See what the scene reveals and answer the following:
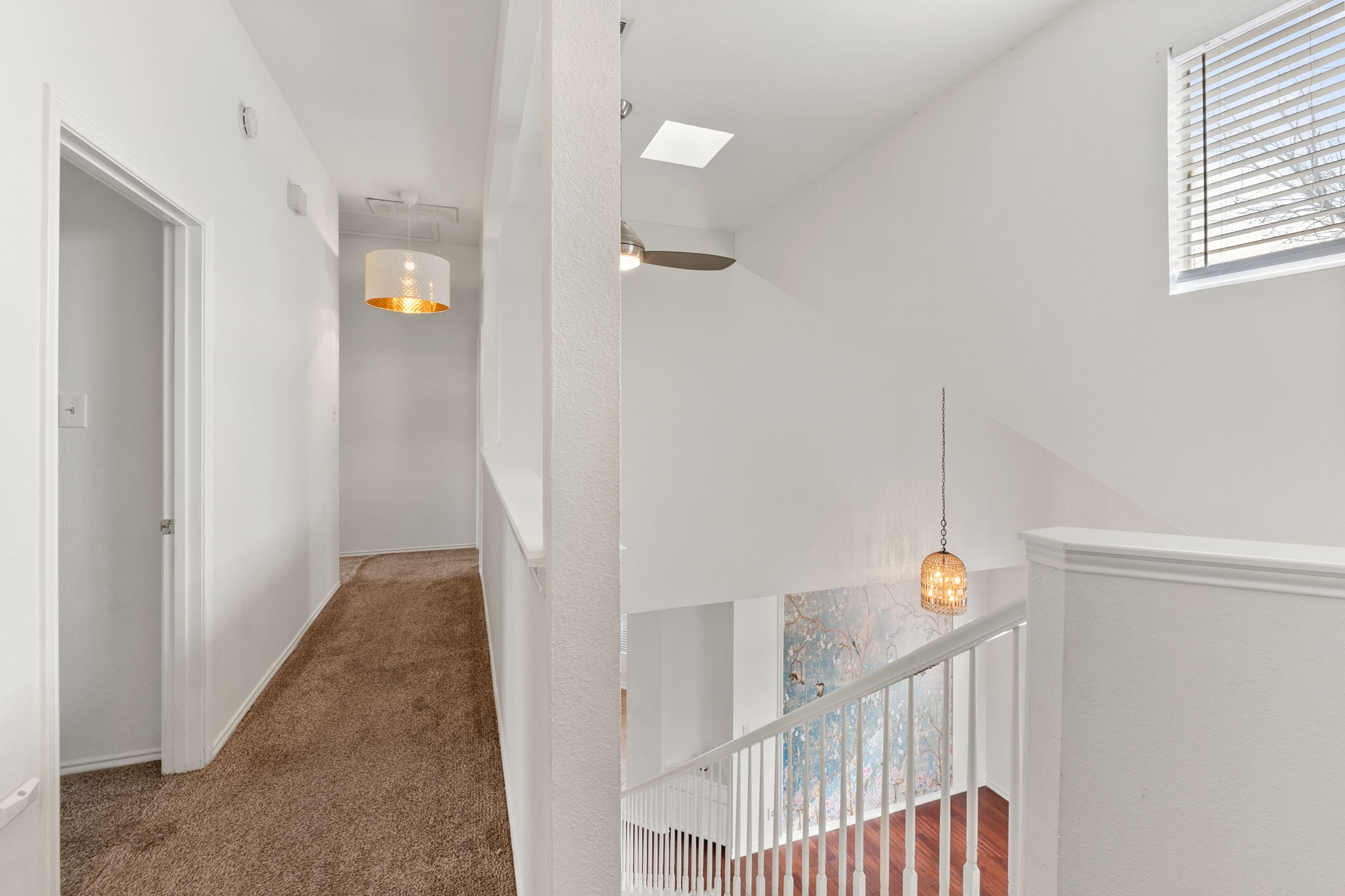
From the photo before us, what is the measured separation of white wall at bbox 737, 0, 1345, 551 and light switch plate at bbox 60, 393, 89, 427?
3.29m

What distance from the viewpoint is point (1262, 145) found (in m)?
1.87

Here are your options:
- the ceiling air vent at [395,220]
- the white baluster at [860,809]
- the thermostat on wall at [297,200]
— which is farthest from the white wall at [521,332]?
the white baluster at [860,809]

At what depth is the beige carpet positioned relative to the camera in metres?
1.59

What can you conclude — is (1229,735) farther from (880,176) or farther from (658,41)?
(880,176)

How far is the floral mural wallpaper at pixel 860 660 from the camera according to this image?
18.4 feet

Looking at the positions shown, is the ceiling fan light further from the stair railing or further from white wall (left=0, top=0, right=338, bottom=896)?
the stair railing

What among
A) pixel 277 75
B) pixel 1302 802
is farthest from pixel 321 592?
pixel 1302 802

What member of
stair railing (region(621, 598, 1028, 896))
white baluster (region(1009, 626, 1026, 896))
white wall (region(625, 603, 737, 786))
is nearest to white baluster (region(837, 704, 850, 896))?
stair railing (region(621, 598, 1028, 896))

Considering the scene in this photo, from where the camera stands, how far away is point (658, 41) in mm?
2461

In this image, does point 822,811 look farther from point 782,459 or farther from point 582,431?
point 782,459

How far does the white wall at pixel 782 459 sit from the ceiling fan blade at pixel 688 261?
154 cm

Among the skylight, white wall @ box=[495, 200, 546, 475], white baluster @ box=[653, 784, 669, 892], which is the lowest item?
white baluster @ box=[653, 784, 669, 892]

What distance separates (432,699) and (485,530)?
45.8 inches

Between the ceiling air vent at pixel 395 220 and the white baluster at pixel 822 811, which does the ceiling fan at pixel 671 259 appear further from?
the ceiling air vent at pixel 395 220
